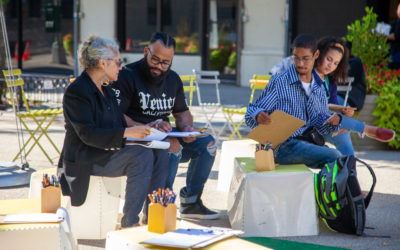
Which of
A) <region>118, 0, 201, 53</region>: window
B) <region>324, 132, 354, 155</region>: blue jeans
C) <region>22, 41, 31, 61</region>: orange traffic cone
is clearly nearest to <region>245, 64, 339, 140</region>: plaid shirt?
<region>324, 132, 354, 155</region>: blue jeans

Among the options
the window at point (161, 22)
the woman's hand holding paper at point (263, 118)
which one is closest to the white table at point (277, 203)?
the woman's hand holding paper at point (263, 118)

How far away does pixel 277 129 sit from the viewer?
4.70m

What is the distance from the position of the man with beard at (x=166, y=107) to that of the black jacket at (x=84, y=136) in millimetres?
499

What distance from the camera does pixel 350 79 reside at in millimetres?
7277

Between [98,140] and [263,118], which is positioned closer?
[98,140]

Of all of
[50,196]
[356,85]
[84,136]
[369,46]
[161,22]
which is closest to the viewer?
[50,196]

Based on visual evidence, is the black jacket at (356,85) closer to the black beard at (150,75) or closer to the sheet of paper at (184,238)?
the black beard at (150,75)

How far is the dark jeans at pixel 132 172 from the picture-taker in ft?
13.4

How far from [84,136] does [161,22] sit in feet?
39.6

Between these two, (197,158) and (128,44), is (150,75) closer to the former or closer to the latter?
(197,158)

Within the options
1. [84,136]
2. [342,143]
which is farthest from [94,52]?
[342,143]

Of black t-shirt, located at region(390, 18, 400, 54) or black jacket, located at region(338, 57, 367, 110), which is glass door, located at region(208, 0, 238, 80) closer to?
black t-shirt, located at region(390, 18, 400, 54)

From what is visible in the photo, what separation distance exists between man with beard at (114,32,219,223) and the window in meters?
10.5

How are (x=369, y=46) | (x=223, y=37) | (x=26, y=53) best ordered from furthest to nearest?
(x=26, y=53)
(x=223, y=37)
(x=369, y=46)
